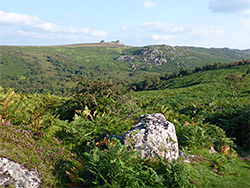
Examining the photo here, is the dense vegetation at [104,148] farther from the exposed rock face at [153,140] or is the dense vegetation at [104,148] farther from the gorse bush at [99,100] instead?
the exposed rock face at [153,140]

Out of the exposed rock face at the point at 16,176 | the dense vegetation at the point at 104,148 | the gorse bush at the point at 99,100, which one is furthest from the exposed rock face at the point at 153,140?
the exposed rock face at the point at 16,176

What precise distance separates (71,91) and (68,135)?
A: 4216mm

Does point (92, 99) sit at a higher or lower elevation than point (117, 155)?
higher

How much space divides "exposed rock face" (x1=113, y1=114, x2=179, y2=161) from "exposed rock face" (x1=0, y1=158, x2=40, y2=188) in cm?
311

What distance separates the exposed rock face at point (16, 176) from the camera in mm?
4343

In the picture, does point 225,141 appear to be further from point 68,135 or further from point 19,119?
point 19,119

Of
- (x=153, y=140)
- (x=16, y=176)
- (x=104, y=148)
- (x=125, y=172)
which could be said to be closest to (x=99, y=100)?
(x=104, y=148)

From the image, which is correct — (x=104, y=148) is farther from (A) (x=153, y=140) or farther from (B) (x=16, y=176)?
(B) (x=16, y=176)

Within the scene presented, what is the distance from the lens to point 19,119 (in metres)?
7.39

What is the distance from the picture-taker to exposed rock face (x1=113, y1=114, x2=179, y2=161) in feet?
20.6

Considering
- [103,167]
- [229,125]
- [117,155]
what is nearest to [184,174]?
[117,155]

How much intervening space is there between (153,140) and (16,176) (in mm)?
4552

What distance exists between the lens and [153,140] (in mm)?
6520

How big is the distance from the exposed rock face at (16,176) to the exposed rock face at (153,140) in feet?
10.2
